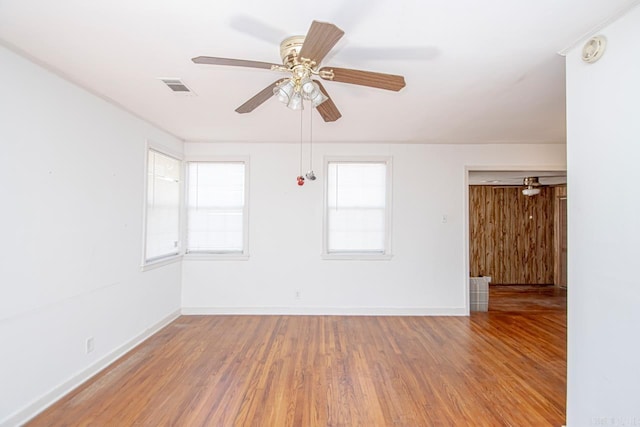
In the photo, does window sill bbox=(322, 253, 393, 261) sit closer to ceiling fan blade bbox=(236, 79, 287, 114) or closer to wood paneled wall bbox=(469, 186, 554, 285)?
ceiling fan blade bbox=(236, 79, 287, 114)

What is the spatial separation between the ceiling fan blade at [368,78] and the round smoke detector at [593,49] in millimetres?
1088

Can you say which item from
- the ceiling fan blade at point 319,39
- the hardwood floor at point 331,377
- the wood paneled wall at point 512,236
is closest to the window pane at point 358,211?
the hardwood floor at point 331,377

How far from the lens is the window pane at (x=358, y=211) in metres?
4.58

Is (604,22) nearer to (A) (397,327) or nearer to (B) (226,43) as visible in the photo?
(B) (226,43)

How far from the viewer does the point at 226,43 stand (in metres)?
1.89

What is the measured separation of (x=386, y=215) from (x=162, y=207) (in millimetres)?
3133

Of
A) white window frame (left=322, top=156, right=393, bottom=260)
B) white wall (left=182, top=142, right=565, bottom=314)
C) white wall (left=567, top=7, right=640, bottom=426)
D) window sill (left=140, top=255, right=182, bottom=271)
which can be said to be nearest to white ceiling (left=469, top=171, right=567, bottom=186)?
white wall (left=182, top=142, right=565, bottom=314)

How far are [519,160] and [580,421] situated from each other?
3655mm

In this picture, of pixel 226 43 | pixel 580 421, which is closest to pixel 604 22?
pixel 226 43

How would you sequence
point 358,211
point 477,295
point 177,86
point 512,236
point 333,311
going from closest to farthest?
1. point 177,86
2. point 333,311
3. point 358,211
4. point 477,295
5. point 512,236

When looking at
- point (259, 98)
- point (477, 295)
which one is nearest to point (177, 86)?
point (259, 98)

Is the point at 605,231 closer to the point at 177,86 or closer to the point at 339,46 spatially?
the point at 339,46

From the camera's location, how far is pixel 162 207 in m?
3.96

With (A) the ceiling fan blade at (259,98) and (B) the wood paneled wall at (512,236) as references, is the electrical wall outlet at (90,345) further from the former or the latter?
(B) the wood paneled wall at (512,236)
